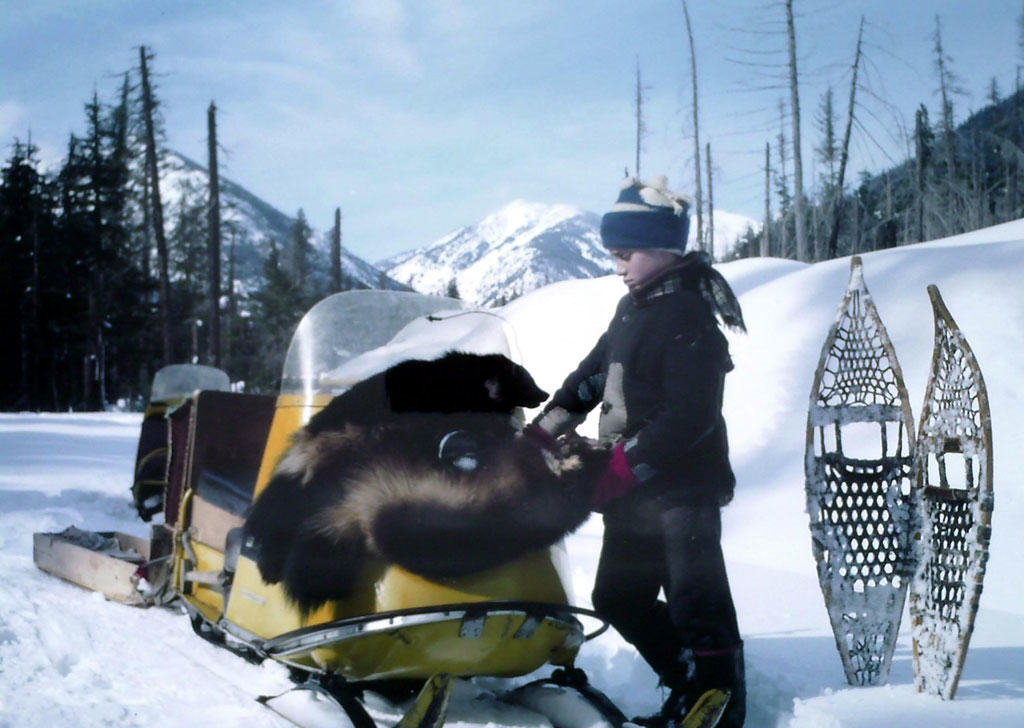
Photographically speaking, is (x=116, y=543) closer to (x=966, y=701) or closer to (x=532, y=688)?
(x=532, y=688)

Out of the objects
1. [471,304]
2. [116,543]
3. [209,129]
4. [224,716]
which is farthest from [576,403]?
[116,543]

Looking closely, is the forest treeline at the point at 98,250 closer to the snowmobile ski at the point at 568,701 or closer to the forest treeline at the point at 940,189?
the snowmobile ski at the point at 568,701

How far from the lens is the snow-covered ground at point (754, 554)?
2.79m

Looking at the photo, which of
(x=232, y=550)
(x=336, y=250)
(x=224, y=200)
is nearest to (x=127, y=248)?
(x=224, y=200)

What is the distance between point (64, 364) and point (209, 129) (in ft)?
31.0

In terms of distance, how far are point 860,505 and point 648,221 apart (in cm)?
136

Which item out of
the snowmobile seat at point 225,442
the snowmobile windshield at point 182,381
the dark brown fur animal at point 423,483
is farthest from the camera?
the snowmobile windshield at point 182,381

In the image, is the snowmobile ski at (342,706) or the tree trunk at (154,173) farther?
the tree trunk at (154,173)

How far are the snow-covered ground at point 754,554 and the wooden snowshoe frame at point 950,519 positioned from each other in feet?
0.53

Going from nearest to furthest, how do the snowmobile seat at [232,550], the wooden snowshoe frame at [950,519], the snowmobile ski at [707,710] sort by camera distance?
the snowmobile ski at [707,710]
the wooden snowshoe frame at [950,519]
the snowmobile seat at [232,550]

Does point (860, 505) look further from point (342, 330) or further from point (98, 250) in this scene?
point (98, 250)

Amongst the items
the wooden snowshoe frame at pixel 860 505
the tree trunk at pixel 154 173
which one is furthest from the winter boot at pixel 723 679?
the tree trunk at pixel 154 173

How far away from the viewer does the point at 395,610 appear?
2188 mm

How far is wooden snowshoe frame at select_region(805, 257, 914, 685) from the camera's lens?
3.04 meters
